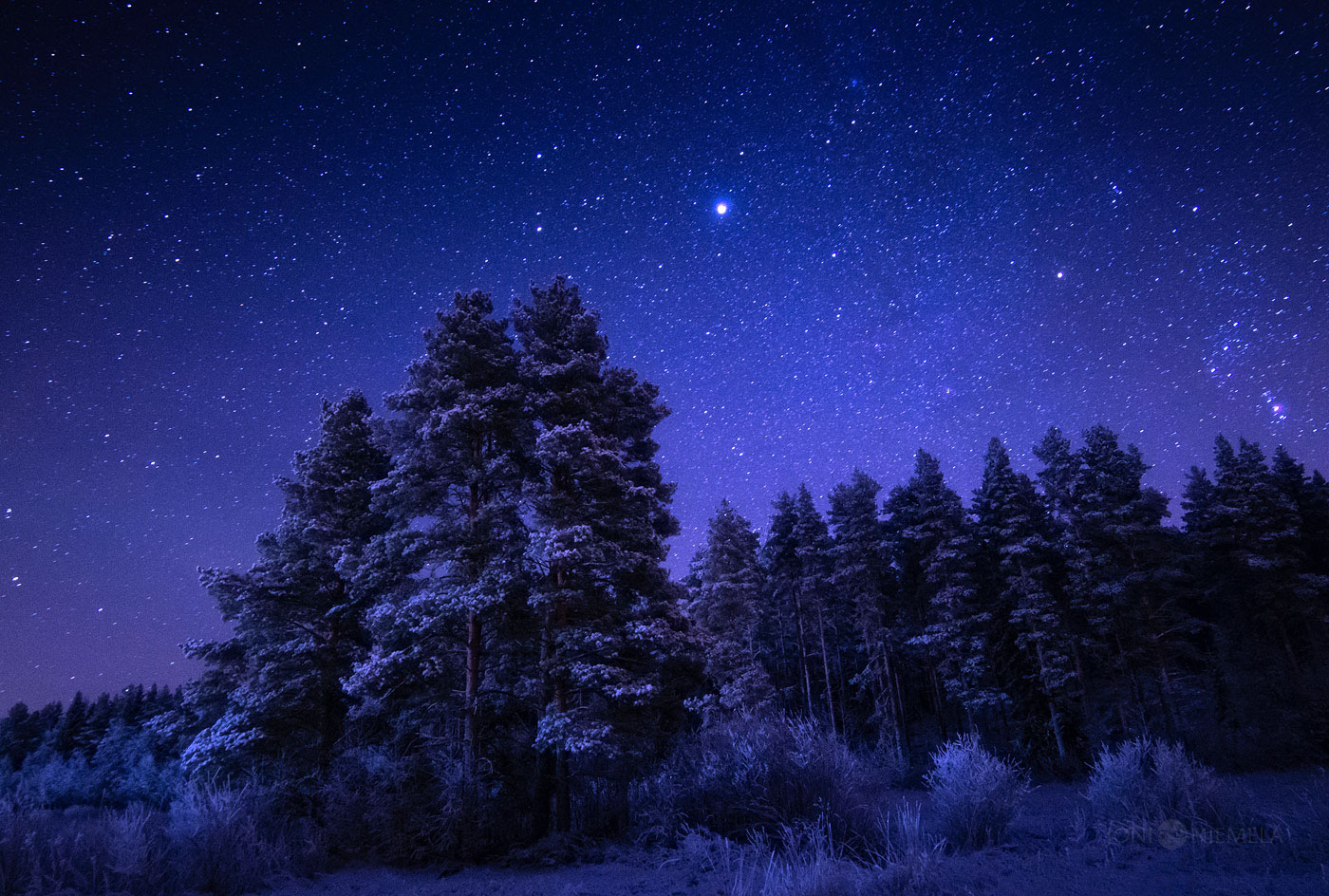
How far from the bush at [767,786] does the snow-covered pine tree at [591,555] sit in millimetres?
1482

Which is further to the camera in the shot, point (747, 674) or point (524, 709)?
point (747, 674)

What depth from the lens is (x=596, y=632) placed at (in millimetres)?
13219

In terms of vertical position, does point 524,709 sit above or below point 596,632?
below

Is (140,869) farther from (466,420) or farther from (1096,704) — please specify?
(1096,704)

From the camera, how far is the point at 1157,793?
10.1 m

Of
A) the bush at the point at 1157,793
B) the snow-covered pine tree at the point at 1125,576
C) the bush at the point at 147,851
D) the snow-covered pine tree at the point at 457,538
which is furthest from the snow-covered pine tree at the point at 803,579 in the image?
the bush at the point at 147,851

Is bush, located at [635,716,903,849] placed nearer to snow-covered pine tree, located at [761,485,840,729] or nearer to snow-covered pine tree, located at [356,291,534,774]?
snow-covered pine tree, located at [356,291,534,774]

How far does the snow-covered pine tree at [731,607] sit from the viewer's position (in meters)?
26.3

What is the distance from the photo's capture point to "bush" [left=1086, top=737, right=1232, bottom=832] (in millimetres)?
9500

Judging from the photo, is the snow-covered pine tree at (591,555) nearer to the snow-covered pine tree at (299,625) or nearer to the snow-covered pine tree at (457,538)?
the snow-covered pine tree at (457,538)

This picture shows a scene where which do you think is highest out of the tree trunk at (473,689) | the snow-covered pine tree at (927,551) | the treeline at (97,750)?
the snow-covered pine tree at (927,551)

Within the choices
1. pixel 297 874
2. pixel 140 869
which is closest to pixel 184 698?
pixel 297 874

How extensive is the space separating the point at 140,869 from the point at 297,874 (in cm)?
285

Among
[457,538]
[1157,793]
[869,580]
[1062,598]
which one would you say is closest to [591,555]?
[457,538]
